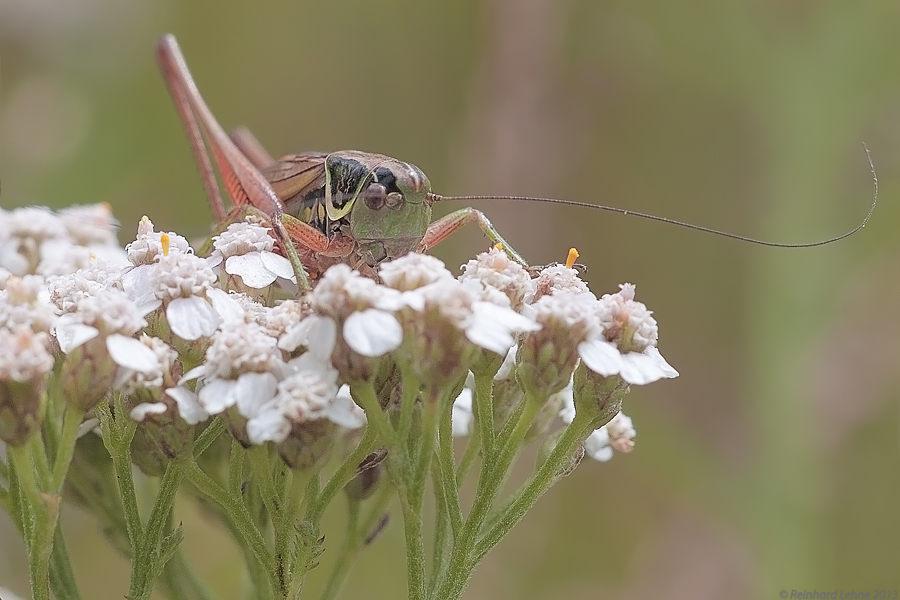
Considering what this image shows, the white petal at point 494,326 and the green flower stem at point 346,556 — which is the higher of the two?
the white petal at point 494,326

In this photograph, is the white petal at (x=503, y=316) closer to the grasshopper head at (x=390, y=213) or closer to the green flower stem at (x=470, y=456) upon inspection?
the green flower stem at (x=470, y=456)

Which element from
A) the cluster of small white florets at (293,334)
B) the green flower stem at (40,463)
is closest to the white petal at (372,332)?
the cluster of small white florets at (293,334)

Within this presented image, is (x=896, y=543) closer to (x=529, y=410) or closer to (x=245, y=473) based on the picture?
(x=529, y=410)

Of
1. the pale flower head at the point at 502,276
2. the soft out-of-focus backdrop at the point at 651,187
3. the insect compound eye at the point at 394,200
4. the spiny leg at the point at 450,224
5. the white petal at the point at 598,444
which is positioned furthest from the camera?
the soft out-of-focus backdrop at the point at 651,187

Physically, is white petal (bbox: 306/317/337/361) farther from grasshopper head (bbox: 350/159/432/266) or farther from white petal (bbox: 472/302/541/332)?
grasshopper head (bbox: 350/159/432/266)

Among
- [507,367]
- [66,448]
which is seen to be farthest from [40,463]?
[507,367]

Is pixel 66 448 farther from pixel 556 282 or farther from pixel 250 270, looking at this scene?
pixel 556 282

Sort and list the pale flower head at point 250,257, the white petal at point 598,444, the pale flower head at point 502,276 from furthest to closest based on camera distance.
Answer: the white petal at point 598,444 < the pale flower head at point 250,257 < the pale flower head at point 502,276
